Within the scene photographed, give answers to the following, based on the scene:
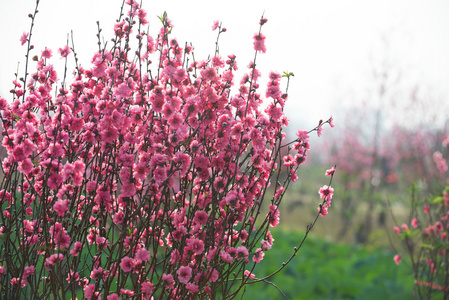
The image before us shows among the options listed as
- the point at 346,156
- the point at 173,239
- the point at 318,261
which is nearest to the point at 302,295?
the point at 318,261

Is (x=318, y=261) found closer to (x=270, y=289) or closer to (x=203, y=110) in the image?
(x=270, y=289)

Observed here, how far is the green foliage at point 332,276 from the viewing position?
178 inches

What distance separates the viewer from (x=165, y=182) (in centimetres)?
178

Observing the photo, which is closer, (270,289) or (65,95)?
(65,95)

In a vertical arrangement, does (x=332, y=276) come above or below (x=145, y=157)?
above

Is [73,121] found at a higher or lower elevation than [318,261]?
lower

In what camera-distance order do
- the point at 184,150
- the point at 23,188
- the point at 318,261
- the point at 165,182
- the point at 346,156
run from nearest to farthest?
the point at 165,182, the point at 184,150, the point at 23,188, the point at 318,261, the point at 346,156

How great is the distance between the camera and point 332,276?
5020mm

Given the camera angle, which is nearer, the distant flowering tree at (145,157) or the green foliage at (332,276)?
the distant flowering tree at (145,157)

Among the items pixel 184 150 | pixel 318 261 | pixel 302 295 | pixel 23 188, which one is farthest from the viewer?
pixel 318 261

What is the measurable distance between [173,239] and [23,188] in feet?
3.27

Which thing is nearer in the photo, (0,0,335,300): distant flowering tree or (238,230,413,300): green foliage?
(0,0,335,300): distant flowering tree

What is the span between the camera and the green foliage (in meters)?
4.52

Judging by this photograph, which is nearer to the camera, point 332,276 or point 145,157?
point 145,157
